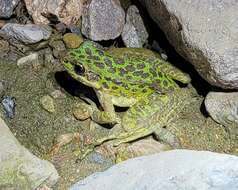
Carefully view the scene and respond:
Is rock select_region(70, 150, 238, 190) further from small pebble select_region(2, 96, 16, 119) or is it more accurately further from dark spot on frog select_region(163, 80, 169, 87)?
small pebble select_region(2, 96, 16, 119)

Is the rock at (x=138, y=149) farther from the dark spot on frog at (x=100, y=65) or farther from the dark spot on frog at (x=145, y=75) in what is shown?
the dark spot on frog at (x=100, y=65)

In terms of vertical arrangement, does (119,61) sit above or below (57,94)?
above

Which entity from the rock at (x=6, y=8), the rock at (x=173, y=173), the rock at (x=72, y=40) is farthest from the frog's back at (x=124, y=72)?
the rock at (x=6, y=8)

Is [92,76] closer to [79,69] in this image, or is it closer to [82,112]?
[79,69]

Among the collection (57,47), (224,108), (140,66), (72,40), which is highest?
(140,66)

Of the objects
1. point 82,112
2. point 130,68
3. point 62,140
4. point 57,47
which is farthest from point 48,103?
point 130,68

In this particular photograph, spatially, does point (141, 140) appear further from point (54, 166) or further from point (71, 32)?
point (71, 32)

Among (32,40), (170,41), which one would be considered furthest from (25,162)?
(170,41)
